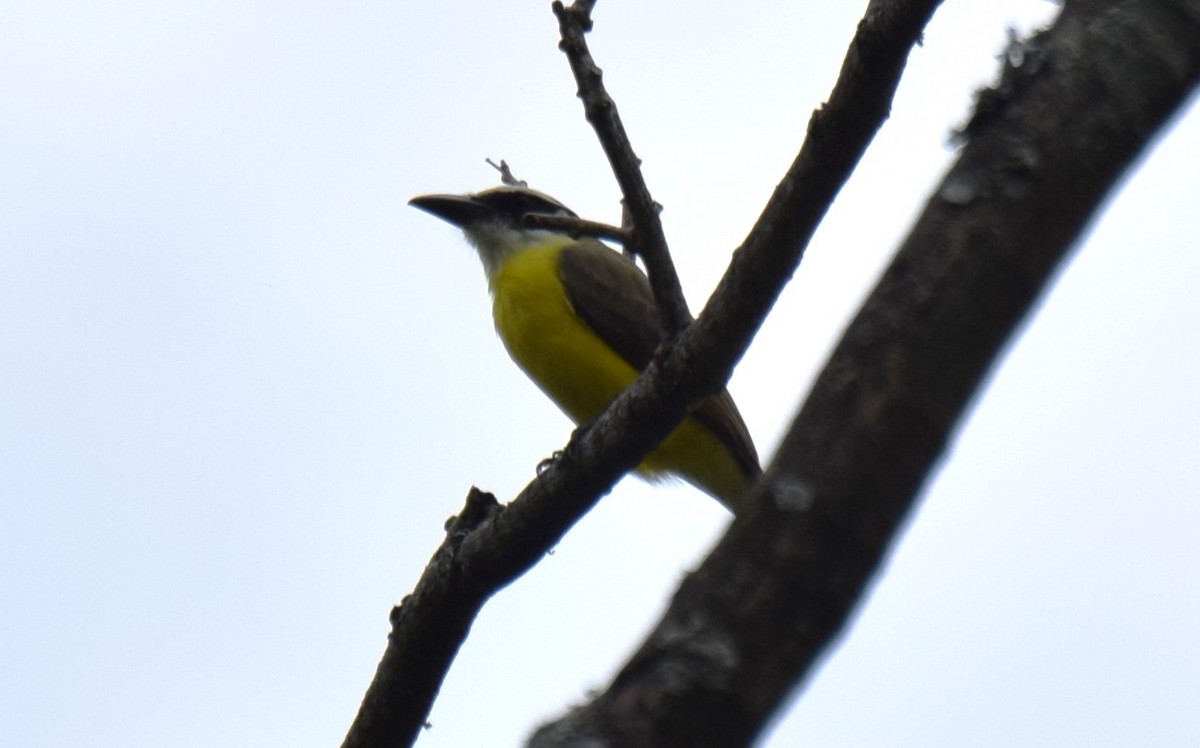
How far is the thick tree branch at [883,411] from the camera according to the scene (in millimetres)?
1868

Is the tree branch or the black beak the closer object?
the tree branch

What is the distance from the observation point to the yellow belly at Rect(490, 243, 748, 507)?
6.83m

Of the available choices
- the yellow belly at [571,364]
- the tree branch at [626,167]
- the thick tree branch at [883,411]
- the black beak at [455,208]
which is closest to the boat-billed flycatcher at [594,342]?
the yellow belly at [571,364]

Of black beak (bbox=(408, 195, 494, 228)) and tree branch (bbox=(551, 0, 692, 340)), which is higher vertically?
black beak (bbox=(408, 195, 494, 228))

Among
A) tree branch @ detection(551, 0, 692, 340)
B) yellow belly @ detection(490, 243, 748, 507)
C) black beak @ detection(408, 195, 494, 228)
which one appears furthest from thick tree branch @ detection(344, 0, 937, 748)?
black beak @ detection(408, 195, 494, 228)

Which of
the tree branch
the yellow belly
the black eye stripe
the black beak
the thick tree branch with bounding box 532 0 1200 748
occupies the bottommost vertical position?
the thick tree branch with bounding box 532 0 1200 748

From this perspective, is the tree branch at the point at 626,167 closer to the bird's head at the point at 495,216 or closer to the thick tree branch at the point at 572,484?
the thick tree branch at the point at 572,484

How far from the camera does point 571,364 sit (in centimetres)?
684

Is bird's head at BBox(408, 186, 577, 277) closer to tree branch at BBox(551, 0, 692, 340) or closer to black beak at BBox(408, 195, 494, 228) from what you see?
black beak at BBox(408, 195, 494, 228)

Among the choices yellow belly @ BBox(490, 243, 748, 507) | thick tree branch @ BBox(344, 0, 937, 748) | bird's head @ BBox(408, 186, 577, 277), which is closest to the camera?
thick tree branch @ BBox(344, 0, 937, 748)

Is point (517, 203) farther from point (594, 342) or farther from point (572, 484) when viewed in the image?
point (572, 484)

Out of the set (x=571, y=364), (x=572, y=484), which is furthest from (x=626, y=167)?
(x=571, y=364)

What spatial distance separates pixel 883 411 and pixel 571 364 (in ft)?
16.1

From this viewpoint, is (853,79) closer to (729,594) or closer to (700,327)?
(700,327)
